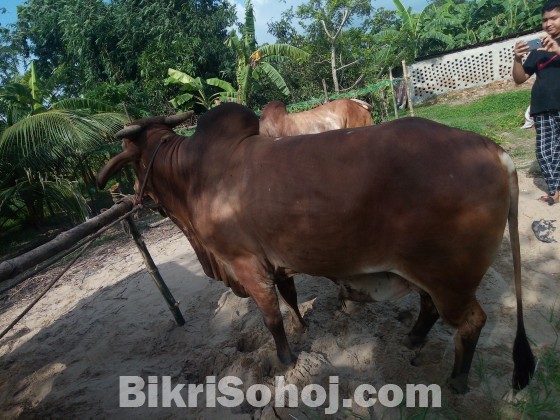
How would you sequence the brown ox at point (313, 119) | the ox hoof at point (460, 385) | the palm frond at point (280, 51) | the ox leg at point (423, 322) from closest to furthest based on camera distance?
the ox hoof at point (460, 385) → the ox leg at point (423, 322) → the brown ox at point (313, 119) → the palm frond at point (280, 51)

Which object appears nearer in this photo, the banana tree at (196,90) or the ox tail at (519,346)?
the ox tail at (519,346)

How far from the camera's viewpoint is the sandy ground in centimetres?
242

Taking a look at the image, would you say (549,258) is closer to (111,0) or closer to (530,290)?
(530,290)

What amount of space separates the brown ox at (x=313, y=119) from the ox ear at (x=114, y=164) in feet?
9.00

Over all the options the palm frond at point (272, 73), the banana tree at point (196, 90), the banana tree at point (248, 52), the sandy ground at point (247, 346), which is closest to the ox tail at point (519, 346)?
the sandy ground at point (247, 346)

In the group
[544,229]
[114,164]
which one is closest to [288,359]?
[114,164]

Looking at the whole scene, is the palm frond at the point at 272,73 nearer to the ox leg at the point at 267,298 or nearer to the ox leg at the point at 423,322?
the ox leg at the point at 267,298

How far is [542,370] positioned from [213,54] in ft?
51.6

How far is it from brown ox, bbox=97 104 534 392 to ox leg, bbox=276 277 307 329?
1.13 ft

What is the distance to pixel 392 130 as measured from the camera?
1.99 metres

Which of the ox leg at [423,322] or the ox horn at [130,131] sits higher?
the ox horn at [130,131]

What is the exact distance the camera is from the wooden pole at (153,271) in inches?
129

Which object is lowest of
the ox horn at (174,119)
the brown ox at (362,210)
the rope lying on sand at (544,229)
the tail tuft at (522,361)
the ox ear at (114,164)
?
the rope lying on sand at (544,229)
